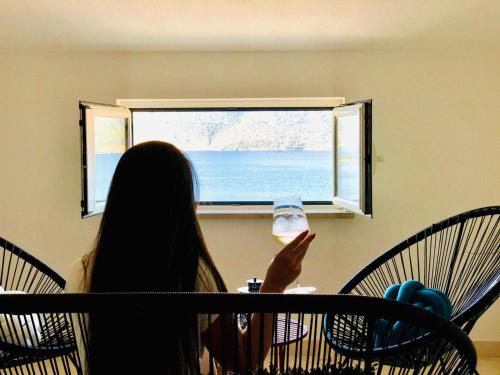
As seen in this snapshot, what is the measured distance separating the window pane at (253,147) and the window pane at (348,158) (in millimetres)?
243

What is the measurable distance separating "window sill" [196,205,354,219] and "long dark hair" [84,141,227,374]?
8.87 ft

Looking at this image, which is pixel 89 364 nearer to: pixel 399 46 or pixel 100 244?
pixel 100 244

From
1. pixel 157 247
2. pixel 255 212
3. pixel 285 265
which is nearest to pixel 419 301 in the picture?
pixel 285 265

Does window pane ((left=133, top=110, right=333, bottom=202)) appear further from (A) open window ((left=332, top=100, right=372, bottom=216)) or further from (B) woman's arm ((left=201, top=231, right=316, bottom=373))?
(B) woman's arm ((left=201, top=231, right=316, bottom=373))

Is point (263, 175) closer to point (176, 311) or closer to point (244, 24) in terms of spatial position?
point (244, 24)

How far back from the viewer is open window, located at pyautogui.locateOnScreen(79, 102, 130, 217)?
133 inches

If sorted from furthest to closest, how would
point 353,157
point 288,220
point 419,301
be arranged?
point 353,157
point 288,220
point 419,301

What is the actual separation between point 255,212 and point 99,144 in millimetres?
1101

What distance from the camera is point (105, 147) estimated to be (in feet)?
11.9

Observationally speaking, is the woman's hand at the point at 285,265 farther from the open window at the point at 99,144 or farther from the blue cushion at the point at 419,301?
the open window at the point at 99,144

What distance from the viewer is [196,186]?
1182 millimetres

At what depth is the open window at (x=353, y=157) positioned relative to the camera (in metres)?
3.29

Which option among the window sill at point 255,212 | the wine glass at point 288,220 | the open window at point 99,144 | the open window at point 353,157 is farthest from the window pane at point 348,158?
the open window at point 99,144

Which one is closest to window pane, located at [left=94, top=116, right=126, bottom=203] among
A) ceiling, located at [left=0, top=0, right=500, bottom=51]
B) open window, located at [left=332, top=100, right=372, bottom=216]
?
ceiling, located at [left=0, top=0, right=500, bottom=51]
